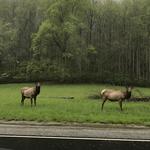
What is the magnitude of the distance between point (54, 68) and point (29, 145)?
50922mm

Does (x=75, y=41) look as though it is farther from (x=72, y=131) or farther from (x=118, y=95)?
(x=72, y=131)

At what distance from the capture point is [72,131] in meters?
14.7

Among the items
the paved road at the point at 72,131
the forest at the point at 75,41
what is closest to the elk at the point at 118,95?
the paved road at the point at 72,131

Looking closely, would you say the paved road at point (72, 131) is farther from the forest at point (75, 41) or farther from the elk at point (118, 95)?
the forest at point (75, 41)

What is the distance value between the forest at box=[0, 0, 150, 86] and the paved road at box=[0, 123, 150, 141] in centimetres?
4281

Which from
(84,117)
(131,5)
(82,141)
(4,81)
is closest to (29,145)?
(82,141)

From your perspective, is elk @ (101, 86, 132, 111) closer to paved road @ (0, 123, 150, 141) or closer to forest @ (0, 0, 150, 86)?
paved road @ (0, 123, 150, 141)

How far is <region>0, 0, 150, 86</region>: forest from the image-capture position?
61344mm

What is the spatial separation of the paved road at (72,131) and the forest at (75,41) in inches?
1685

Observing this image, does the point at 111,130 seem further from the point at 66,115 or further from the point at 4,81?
the point at 4,81

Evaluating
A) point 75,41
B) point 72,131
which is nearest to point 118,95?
point 72,131

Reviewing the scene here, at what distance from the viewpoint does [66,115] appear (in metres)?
19.4

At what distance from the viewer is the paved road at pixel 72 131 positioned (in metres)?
13.5

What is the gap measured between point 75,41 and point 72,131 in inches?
1902
